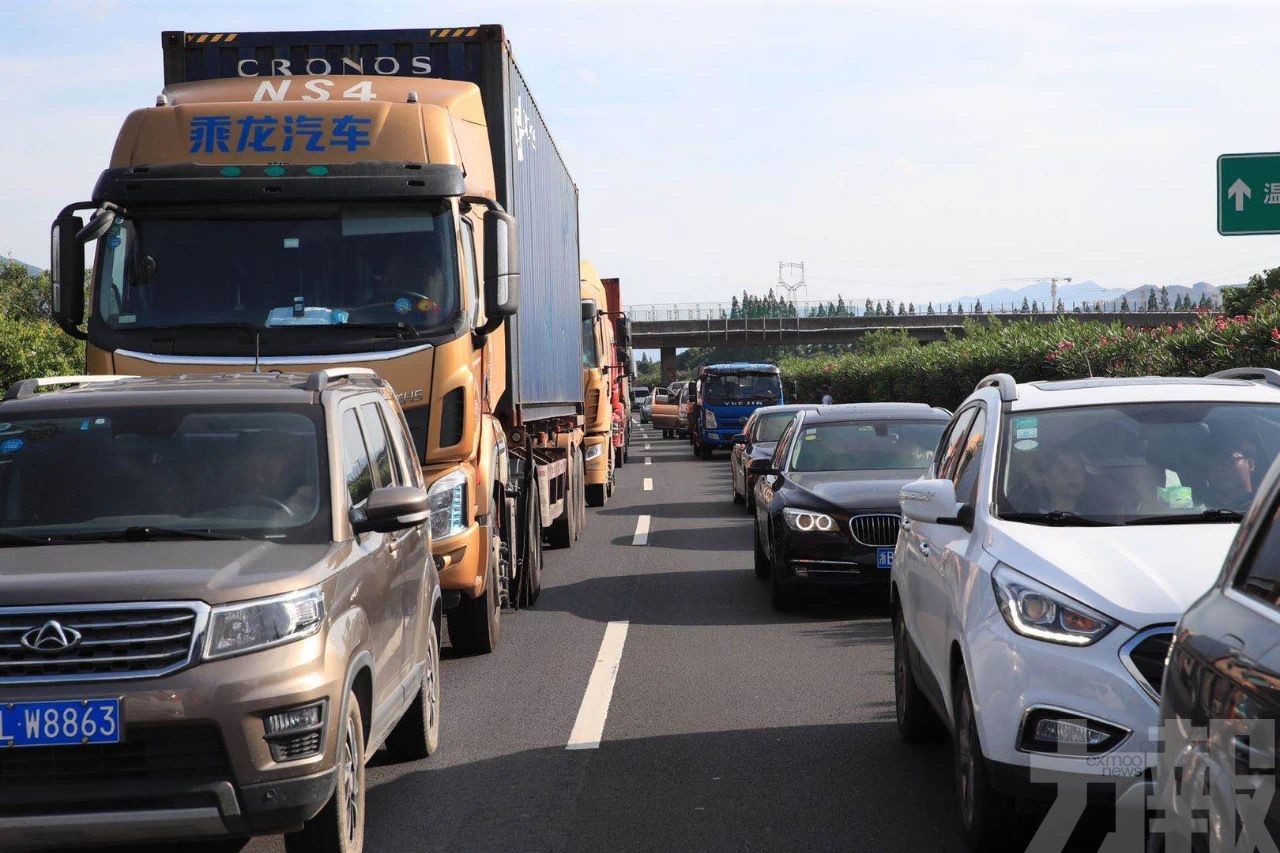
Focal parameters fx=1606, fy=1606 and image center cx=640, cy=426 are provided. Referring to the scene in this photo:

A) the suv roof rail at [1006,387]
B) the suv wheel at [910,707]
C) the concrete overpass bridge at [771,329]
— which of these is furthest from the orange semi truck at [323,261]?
the concrete overpass bridge at [771,329]

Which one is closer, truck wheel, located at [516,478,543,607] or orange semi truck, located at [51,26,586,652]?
orange semi truck, located at [51,26,586,652]

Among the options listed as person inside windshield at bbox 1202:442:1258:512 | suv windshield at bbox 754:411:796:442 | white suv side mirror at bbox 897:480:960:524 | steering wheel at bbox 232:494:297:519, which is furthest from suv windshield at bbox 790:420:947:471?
suv windshield at bbox 754:411:796:442

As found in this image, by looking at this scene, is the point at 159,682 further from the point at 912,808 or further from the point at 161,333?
the point at 161,333

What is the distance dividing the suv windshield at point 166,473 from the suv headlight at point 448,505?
3.14 m

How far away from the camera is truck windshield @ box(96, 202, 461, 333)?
9688mm

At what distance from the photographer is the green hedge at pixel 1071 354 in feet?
63.0

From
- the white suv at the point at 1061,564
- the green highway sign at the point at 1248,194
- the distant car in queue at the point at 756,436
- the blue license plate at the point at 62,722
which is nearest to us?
the blue license plate at the point at 62,722

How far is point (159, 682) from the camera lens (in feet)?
16.2

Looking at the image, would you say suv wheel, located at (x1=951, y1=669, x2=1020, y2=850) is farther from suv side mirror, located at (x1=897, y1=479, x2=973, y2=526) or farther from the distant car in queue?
the distant car in queue

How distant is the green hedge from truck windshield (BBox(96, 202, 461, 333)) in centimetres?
439

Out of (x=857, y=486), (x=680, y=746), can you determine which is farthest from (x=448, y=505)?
(x=857, y=486)

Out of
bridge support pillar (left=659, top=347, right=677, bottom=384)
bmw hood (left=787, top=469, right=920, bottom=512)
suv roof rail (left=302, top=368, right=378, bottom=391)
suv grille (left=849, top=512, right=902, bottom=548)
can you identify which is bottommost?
bridge support pillar (left=659, top=347, right=677, bottom=384)

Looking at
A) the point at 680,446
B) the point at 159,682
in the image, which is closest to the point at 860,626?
the point at 159,682

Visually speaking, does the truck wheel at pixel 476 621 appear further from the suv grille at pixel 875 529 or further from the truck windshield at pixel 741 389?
the truck windshield at pixel 741 389
